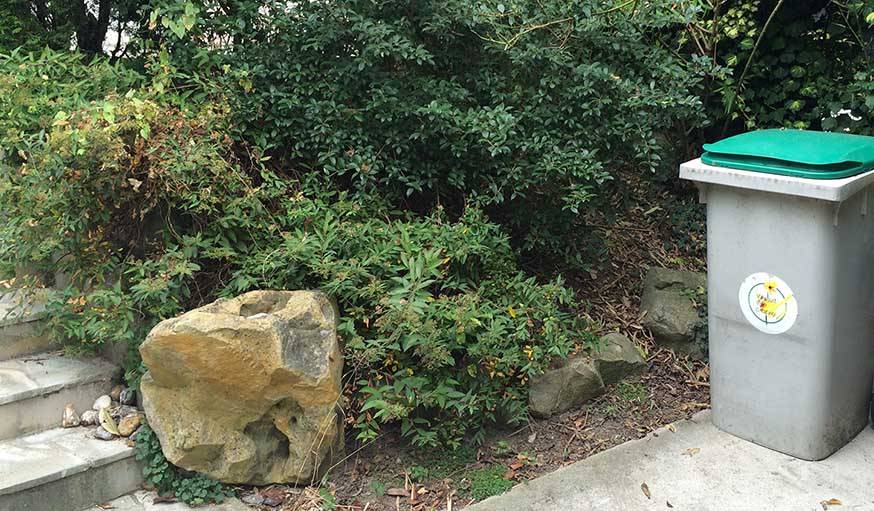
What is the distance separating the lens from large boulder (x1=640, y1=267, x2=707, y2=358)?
4.88m

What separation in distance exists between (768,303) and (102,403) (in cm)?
311

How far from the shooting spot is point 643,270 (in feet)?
17.7

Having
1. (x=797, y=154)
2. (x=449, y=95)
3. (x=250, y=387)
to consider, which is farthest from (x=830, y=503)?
(x=449, y=95)

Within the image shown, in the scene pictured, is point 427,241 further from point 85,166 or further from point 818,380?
point 818,380

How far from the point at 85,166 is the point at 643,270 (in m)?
3.22

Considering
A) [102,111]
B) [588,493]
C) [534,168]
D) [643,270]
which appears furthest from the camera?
[643,270]

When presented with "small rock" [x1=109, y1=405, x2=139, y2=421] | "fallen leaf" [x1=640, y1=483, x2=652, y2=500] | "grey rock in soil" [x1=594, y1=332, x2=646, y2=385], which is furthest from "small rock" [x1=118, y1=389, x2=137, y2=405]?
"fallen leaf" [x1=640, y1=483, x2=652, y2=500]

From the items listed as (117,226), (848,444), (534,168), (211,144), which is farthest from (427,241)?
(848,444)

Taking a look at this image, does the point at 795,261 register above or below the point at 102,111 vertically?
below

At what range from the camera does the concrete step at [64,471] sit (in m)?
3.61

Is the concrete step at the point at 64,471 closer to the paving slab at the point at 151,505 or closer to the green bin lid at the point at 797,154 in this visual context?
the paving slab at the point at 151,505

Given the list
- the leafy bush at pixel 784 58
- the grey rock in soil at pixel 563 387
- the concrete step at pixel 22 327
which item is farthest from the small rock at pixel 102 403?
the leafy bush at pixel 784 58

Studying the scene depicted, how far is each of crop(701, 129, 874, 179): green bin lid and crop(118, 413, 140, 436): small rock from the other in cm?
287

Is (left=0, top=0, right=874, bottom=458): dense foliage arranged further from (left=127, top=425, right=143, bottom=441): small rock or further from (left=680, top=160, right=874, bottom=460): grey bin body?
(left=680, top=160, right=874, bottom=460): grey bin body
